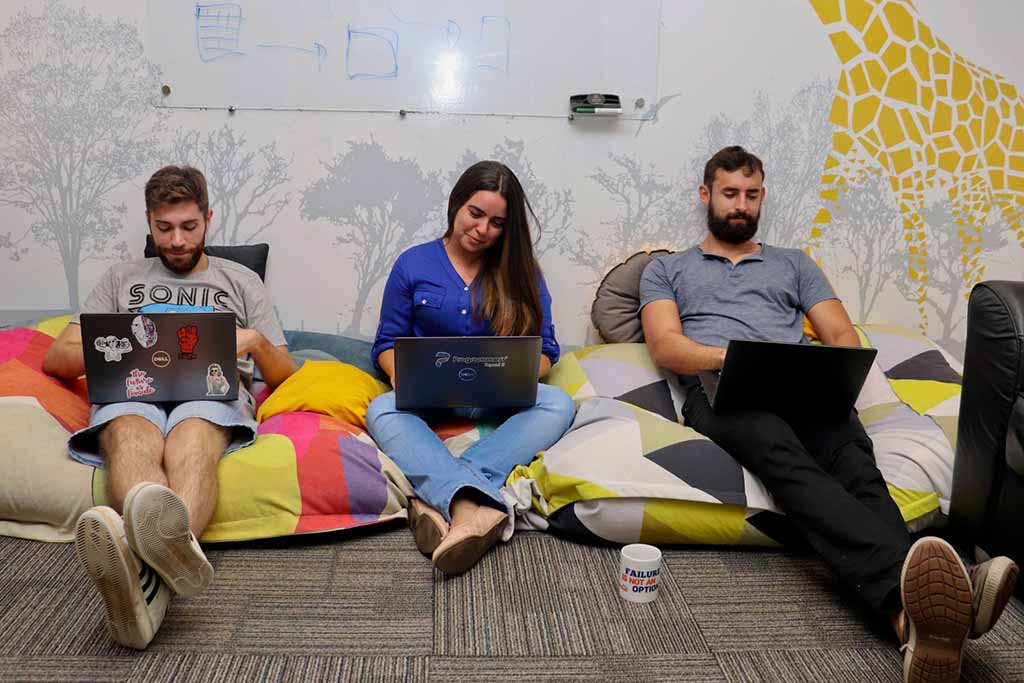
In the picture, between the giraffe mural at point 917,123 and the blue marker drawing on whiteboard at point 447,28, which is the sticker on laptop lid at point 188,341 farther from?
the giraffe mural at point 917,123

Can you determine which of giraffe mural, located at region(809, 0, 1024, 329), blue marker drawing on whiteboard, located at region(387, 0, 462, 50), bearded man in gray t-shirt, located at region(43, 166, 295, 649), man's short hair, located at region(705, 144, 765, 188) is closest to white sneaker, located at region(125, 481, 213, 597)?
bearded man in gray t-shirt, located at region(43, 166, 295, 649)

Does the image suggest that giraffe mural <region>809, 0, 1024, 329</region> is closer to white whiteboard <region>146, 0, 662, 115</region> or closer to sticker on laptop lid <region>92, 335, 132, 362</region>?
white whiteboard <region>146, 0, 662, 115</region>

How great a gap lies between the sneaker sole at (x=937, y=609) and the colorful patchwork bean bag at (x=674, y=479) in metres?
0.53

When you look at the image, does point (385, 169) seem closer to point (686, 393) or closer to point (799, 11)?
point (686, 393)

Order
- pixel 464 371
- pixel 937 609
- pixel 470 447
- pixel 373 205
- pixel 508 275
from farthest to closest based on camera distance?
pixel 373 205 < pixel 508 275 < pixel 470 447 < pixel 464 371 < pixel 937 609

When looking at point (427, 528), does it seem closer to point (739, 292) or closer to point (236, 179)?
point (739, 292)

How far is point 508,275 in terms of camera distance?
2.20 meters

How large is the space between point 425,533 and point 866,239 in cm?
185

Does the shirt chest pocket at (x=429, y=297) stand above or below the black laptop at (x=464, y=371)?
above

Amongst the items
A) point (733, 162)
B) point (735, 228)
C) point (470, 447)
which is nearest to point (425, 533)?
point (470, 447)

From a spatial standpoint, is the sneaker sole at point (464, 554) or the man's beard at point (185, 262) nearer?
the sneaker sole at point (464, 554)

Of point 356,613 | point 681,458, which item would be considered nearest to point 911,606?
point 681,458

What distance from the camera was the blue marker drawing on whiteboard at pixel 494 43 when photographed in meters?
2.46

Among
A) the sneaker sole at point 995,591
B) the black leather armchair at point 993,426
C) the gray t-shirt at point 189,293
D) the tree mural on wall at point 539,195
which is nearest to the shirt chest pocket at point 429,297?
the gray t-shirt at point 189,293
